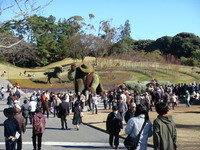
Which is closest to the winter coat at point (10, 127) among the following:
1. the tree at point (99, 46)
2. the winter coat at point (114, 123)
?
the winter coat at point (114, 123)

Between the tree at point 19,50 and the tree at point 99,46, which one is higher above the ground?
the tree at point 99,46

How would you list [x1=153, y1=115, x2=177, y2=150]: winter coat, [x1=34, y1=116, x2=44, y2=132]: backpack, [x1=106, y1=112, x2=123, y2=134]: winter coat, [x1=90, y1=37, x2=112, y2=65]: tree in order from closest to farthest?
1. [x1=153, y1=115, x2=177, y2=150]: winter coat
2. [x1=34, y1=116, x2=44, y2=132]: backpack
3. [x1=106, y1=112, x2=123, y2=134]: winter coat
4. [x1=90, y1=37, x2=112, y2=65]: tree

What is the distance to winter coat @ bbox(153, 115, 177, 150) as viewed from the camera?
16.8 ft

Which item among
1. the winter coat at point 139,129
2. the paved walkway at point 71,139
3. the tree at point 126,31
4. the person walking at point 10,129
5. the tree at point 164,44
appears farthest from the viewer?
the tree at point 126,31

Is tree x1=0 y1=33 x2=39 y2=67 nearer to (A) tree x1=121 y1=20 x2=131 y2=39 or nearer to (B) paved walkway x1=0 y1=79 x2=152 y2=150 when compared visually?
(B) paved walkway x1=0 y1=79 x2=152 y2=150

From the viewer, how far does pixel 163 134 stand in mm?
5145

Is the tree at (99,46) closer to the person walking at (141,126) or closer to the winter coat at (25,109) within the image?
the winter coat at (25,109)

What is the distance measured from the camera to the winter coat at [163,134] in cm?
511

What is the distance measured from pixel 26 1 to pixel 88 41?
188 ft

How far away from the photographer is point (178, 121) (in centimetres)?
1429

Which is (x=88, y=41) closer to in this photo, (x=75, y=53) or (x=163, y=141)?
(x=75, y=53)

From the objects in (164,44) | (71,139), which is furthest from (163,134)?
(164,44)

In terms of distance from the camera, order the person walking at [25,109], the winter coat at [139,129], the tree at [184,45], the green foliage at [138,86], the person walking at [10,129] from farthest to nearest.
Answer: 1. the tree at [184,45]
2. the green foliage at [138,86]
3. the person walking at [25,109]
4. the person walking at [10,129]
5. the winter coat at [139,129]

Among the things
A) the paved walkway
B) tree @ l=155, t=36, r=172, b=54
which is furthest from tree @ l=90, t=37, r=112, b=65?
the paved walkway
